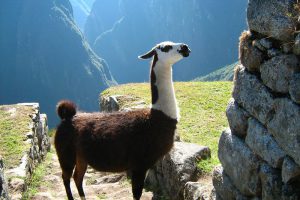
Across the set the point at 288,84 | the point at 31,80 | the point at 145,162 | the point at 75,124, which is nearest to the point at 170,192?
the point at 145,162

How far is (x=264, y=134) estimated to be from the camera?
14.4 feet

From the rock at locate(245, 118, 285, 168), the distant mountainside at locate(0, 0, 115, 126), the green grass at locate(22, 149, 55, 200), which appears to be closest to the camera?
the rock at locate(245, 118, 285, 168)

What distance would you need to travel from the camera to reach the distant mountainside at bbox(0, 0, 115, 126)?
156000mm

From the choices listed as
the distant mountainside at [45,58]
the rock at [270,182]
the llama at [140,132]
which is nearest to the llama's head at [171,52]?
the llama at [140,132]

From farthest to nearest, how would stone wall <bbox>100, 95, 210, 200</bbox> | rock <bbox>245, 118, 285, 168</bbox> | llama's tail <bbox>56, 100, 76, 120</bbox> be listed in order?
1. llama's tail <bbox>56, 100, 76, 120</bbox>
2. stone wall <bbox>100, 95, 210, 200</bbox>
3. rock <bbox>245, 118, 285, 168</bbox>

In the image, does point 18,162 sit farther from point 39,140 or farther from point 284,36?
point 284,36

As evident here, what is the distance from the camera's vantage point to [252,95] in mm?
4598

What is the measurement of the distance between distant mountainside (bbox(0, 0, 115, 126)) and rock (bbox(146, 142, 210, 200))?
148156 millimetres

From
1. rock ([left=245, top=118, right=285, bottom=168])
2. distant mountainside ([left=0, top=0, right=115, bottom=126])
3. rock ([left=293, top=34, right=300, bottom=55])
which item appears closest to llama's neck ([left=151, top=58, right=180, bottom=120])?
rock ([left=245, top=118, right=285, bottom=168])

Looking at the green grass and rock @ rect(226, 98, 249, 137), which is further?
the green grass

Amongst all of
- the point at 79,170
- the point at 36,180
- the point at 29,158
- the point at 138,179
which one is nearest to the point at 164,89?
the point at 138,179

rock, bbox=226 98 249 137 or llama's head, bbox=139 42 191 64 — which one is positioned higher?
llama's head, bbox=139 42 191 64

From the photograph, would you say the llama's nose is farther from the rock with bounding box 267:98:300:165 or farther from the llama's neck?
the rock with bounding box 267:98:300:165

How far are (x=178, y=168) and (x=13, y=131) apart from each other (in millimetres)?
5781
